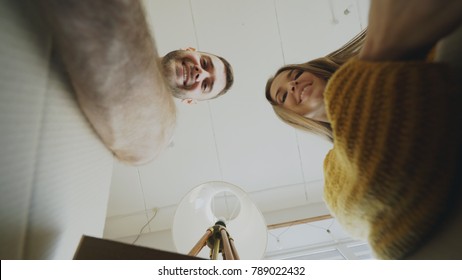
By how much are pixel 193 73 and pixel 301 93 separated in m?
0.36

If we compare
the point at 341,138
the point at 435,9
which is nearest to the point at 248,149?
the point at 341,138

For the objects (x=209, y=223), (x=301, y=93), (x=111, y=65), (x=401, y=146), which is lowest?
(x=209, y=223)

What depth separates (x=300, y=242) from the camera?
1.35 m

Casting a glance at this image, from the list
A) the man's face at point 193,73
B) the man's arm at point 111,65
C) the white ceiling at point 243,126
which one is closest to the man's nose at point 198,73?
the man's face at point 193,73

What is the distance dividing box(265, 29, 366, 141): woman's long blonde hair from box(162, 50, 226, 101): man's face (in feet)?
0.73

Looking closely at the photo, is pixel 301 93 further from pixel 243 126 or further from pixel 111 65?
pixel 111 65

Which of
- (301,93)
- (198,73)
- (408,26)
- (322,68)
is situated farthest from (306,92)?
(408,26)

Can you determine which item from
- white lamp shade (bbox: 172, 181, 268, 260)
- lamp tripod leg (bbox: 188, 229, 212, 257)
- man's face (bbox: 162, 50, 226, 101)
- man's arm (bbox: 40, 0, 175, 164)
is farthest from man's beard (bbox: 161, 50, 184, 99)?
lamp tripod leg (bbox: 188, 229, 212, 257)

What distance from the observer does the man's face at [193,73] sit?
91 cm

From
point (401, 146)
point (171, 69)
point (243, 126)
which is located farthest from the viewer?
point (243, 126)

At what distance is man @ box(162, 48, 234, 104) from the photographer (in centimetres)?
91

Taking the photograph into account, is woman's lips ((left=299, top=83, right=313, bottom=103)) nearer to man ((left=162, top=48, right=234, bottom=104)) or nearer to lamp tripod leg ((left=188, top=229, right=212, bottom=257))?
man ((left=162, top=48, right=234, bottom=104))

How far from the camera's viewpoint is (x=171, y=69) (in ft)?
2.96

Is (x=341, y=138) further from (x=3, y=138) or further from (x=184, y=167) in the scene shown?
(x=184, y=167)
